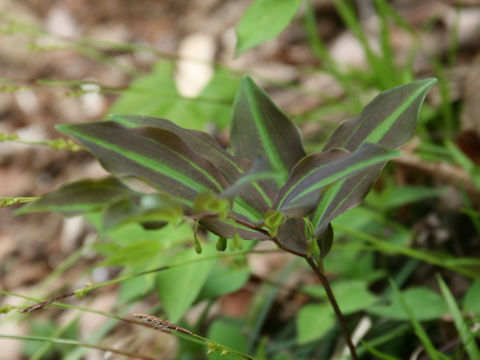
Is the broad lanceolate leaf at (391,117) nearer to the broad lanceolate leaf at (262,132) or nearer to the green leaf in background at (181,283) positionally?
the broad lanceolate leaf at (262,132)

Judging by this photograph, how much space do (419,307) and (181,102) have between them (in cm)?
75

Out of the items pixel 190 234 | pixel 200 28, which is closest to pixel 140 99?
pixel 190 234

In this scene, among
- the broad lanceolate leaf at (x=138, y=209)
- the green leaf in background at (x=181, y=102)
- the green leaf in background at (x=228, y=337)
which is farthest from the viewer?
the green leaf in background at (x=181, y=102)

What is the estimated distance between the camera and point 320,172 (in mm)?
548

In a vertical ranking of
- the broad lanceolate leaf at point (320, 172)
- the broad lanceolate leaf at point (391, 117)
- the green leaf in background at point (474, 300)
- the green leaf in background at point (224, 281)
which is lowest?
the green leaf in background at point (474, 300)

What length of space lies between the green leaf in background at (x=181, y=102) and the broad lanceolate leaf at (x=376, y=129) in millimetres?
705

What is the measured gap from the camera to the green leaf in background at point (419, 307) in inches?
35.4

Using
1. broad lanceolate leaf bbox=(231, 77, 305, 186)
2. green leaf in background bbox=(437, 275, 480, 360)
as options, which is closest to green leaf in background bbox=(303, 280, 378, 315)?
green leaf in background bbox=(437, 275, 480, 360)

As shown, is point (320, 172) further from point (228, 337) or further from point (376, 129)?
point (228, 337)

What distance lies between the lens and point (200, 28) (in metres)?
2.74

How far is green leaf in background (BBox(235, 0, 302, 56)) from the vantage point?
3.09 feet

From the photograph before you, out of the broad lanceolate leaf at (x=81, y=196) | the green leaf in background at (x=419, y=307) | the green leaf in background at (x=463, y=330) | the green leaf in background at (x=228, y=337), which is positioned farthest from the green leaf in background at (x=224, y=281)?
the broad lanceolate leaf at (x=81, y=196)

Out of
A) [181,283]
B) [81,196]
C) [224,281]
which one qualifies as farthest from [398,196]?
[81,196]

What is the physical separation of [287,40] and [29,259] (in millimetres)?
1426
